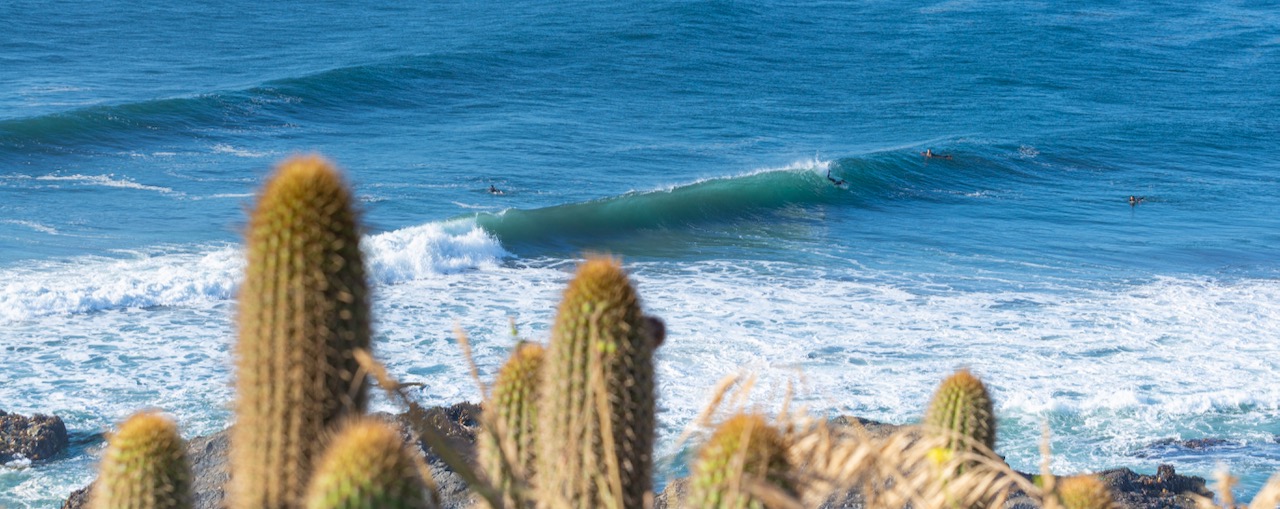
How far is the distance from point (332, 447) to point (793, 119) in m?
33.5

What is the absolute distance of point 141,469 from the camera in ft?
9.43

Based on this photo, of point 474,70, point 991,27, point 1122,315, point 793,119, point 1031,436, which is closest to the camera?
point 1031,436

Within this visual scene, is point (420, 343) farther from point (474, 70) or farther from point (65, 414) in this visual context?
point (474, 70)

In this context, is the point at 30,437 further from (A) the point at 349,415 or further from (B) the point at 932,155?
(B) the point at 932,155

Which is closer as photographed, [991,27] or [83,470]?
[83,470]

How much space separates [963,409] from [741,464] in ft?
4.90

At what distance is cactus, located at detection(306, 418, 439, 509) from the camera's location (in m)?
2.21

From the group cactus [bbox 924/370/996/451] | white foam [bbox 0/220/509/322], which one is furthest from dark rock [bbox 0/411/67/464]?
cactus [bbox 924/370/996/451]

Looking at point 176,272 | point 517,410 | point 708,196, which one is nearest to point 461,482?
point 517,410

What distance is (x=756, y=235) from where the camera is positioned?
23.2 meters

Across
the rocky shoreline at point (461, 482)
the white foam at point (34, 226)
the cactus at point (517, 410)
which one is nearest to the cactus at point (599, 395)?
the cactus at point (517, 410)

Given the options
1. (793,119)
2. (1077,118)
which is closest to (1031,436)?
(793,119)

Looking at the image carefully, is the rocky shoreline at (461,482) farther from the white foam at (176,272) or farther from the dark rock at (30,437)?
the white foam at (176,272)

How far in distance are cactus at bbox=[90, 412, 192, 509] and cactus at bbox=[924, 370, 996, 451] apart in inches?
83.2
